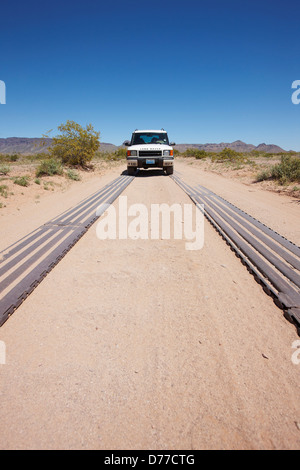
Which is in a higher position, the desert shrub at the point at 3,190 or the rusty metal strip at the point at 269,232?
the desert shrub at the point at 3,190

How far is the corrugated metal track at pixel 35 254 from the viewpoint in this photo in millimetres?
3004

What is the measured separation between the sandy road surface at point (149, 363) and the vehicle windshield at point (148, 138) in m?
11.8

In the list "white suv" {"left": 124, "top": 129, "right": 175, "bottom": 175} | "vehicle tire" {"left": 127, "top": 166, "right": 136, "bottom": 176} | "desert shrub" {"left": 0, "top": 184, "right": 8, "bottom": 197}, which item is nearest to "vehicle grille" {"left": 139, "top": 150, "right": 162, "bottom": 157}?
"white suv" {"left": 124, "top": 129, "right": 175, "bottom": 175}

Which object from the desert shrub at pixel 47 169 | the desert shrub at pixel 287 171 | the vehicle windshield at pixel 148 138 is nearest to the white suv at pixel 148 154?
the vehicle windshield at pixel 148 138

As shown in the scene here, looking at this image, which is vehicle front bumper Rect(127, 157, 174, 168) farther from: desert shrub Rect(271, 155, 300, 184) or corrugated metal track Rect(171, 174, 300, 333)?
corrugated metal track Rect(171, 174, 300, 333)

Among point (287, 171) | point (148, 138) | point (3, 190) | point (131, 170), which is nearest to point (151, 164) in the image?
point (131, 170)

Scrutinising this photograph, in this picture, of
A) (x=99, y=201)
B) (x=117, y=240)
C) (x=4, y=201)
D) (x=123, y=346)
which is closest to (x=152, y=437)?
(x=123, y=346)

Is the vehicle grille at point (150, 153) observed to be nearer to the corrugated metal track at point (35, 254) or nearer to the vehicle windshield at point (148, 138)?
the vehicle windshield at point (148, 138)

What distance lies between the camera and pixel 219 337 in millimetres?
2369

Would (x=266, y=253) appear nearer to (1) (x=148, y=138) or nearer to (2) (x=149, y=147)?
(2) (x=149, y=147)

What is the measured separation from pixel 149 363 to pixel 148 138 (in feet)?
44.9

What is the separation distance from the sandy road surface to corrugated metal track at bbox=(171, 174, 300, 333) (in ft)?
0.61
